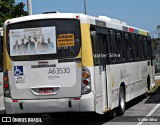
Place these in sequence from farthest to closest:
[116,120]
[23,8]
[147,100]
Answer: [23,8] < [147,100] < [116,120]

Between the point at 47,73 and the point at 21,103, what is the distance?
99 centimetres

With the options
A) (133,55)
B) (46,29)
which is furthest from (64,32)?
(133,55)

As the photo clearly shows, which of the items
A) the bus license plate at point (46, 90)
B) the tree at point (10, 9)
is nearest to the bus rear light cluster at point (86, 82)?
the bus license plate at point (46, 90)

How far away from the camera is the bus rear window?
394 inches

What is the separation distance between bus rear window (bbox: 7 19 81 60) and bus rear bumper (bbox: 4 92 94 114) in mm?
1077

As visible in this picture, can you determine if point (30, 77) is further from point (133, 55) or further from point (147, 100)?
point (147, 100)

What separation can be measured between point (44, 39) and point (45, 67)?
70 centimetres

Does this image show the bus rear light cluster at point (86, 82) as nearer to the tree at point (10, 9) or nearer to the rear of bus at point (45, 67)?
the rear of bus at point (45, 67)

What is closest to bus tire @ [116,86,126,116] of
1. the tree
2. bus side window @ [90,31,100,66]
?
bus side window @ [90,31,100,66]

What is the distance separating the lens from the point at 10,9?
21547 mm

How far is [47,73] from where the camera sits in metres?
10.1

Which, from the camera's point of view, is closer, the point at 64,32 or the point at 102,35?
the point at 64,32

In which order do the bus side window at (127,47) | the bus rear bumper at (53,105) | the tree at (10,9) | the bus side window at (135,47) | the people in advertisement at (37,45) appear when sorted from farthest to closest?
the tree at (10,9) < the bus side window at (135,47) < the bus side window at (127,47) < the people in advertisement at (37,45) < the bus rear bumper at (53,105)

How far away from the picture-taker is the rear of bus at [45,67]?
9.91 m
